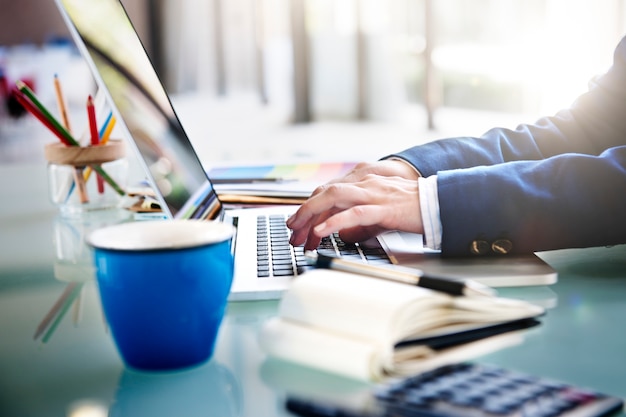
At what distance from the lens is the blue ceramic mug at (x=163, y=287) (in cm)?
54

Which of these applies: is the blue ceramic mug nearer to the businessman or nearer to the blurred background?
the businessman

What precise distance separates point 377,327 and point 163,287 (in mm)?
148

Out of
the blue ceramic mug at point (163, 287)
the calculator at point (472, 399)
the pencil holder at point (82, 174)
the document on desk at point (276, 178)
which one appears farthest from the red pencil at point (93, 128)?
the calculator at point (472, 399)

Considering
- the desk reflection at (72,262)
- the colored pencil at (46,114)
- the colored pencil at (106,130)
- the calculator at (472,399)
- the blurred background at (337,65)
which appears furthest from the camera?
the blurred background at (337,65)

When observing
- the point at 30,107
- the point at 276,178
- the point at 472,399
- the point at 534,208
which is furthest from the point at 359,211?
the point at 30,107

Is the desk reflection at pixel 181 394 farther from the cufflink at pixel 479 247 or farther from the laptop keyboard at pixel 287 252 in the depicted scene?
the cufflink at pixel 479 247

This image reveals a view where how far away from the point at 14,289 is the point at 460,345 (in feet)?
1.69

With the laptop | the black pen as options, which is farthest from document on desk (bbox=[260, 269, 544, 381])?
the laptop

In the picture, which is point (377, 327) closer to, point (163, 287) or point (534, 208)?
point (163, 287)

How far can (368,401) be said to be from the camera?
435 mm

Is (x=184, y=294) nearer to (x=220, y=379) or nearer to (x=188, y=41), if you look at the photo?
(x=220, y=379)

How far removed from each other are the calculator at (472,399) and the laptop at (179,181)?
0.29 m

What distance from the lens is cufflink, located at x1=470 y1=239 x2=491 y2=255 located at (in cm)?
84

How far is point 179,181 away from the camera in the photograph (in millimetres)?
937
